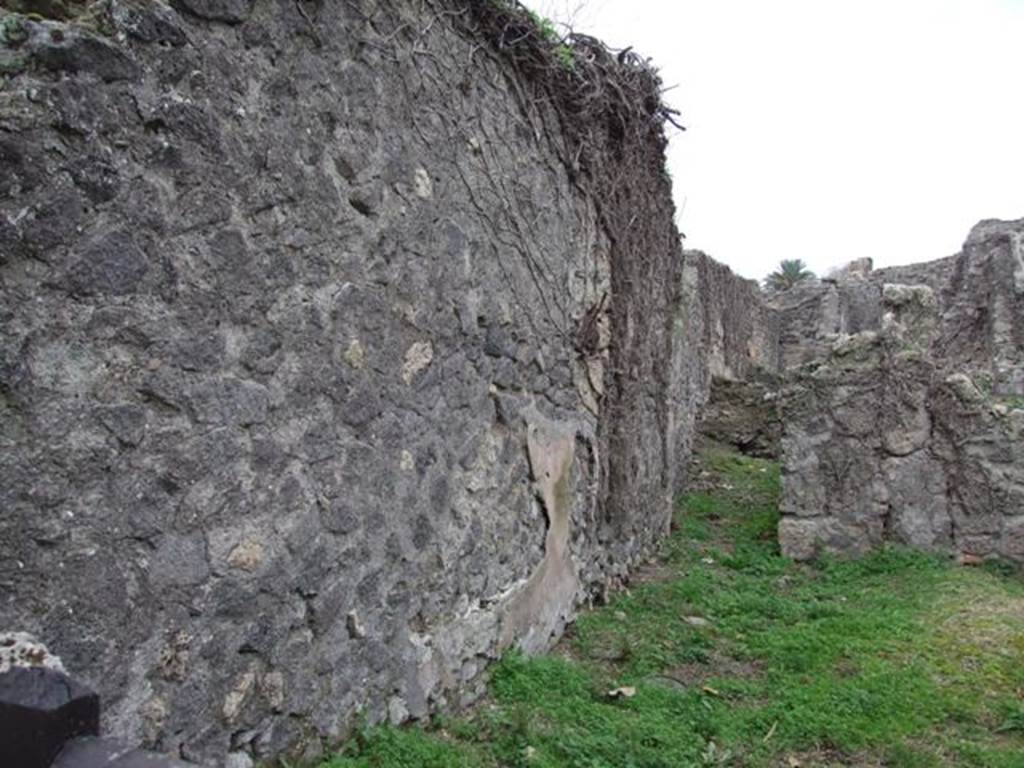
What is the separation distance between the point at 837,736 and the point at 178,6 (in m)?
3.54

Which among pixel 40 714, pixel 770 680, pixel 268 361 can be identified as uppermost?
pixel 268 361

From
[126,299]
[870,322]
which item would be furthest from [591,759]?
[870,322]

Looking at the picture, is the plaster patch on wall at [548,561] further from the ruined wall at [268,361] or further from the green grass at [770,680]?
the green grass at [770,680]

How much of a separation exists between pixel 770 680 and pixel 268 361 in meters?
3.05

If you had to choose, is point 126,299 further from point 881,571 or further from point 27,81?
point 881,571

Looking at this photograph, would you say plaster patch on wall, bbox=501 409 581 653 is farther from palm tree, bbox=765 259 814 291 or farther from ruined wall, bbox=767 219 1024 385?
palm tree, bbox=765 259 814 291

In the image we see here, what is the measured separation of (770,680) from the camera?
4102 mm

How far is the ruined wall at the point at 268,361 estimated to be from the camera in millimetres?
1777

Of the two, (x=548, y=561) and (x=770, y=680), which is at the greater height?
(x=548, y=561)

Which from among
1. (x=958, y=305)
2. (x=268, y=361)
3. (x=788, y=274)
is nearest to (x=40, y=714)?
(x=268, y=361)

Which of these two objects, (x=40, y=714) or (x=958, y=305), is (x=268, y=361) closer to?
(x=40, y=714)

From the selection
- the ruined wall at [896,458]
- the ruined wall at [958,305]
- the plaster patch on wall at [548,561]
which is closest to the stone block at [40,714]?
the plaster patch on wall at [548,561]

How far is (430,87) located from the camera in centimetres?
330

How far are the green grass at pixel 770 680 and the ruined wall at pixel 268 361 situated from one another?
330 mm
